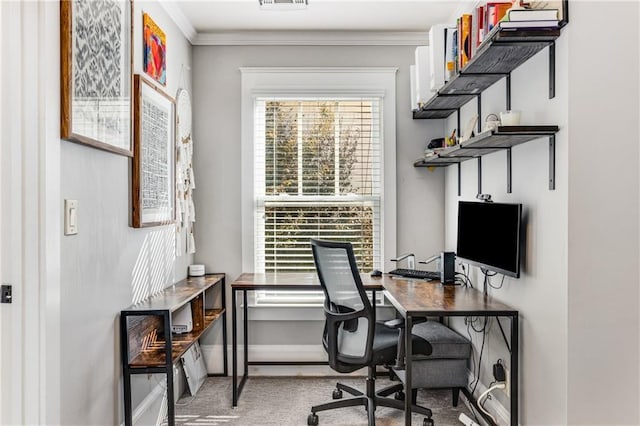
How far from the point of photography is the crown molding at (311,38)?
3.63 m

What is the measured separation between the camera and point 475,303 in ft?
8.27

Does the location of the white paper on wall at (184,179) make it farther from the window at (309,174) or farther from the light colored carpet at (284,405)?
the light colored carpet at (284,405)

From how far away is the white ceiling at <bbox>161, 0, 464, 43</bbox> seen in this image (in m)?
3.18

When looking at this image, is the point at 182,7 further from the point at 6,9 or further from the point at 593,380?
the point at 593,380

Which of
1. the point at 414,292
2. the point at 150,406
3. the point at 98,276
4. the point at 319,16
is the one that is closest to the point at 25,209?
the point at 98,276

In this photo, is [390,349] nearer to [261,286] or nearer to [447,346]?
[447,346]

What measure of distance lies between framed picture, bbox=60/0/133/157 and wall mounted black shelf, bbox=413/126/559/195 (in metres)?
1.66

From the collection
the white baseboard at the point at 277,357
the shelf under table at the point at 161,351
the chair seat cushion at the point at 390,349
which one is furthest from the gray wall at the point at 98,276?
the chair seat cushion at the point at 390,349

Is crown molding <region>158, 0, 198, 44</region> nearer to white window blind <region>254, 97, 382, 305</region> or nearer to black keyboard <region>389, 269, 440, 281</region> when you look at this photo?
white window blind <region>254, 97, 382, 305</region>

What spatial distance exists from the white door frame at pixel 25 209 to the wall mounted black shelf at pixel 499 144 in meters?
1.77

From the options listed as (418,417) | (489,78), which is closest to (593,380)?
(418,417)

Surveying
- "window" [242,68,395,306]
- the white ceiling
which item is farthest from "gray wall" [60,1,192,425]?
"window" [242,68,395,306]

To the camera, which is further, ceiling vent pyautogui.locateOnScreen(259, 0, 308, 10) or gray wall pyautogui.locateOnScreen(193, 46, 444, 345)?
gray wall pyautogui.locateOnScreen(193, 46, 444, 345)

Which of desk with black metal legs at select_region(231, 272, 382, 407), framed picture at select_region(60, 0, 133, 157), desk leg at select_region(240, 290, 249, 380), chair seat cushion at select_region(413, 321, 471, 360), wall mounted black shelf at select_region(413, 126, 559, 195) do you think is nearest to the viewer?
framed picture at select_region(60, 0, 133, 157)
